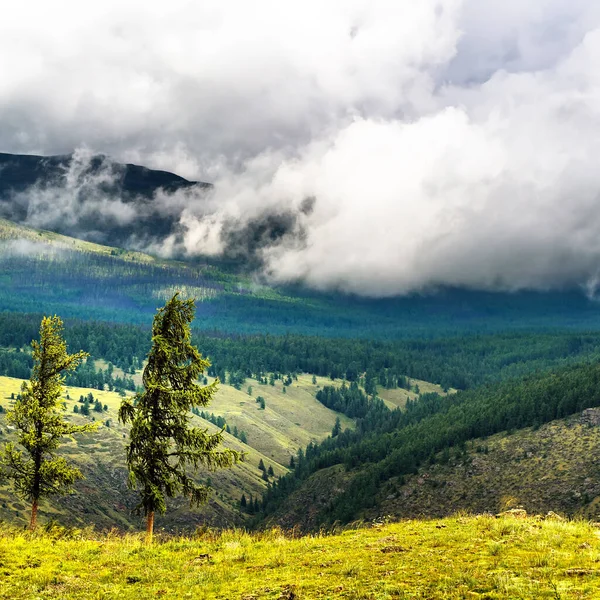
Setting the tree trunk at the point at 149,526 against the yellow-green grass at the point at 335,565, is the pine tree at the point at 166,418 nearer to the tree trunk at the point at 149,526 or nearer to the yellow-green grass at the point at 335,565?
the tree trunk at the point at 149,526

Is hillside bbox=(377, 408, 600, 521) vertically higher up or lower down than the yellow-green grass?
lower down

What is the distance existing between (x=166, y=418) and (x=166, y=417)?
6 centimetres

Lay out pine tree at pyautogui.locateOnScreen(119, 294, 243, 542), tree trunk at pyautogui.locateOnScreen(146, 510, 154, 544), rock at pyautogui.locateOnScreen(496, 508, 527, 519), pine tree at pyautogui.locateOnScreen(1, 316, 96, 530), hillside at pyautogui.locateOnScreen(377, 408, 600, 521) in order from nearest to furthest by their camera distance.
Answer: rock at pyautogui.locateOnScreen(496, 508, 527, 519)
tree trunk at pyautogui.locateOnScreen(146, 510, 154, 544)
pine tree at pyautogui.locateOnScreen(119, 294, 243, 542)
pine tree at pyautogui.locateOnScreen(1, 316, 96, 530)
hillside at pyautogui.locateOnScreen(377, 408, 600, 521)

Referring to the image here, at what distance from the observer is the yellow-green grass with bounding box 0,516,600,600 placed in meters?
17.4

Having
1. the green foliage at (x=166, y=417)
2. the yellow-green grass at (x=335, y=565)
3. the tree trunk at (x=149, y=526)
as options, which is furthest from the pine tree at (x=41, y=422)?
the yellow-green grass at (x=335, y=565)

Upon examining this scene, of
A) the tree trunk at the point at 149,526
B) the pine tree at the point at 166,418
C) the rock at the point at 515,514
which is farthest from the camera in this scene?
the pine tree at the point at 166,418

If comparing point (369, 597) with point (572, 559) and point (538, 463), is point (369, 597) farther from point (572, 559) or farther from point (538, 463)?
point (538, 463)

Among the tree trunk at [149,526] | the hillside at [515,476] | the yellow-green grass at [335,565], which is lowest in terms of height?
the hillside at [515,476]

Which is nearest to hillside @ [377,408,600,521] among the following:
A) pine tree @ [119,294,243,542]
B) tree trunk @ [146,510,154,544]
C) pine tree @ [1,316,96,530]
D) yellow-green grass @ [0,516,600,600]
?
pine tree @ [119,294,243,542]

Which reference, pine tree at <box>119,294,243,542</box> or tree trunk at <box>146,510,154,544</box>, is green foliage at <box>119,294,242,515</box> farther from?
tree trunk at <box>146,510,154,544</box>

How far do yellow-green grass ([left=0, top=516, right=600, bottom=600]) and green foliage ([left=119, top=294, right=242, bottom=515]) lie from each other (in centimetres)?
703

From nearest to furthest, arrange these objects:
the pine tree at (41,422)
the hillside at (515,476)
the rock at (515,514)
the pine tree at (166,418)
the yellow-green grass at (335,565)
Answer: the yellow-green grass at (335,565) → the rock at (515,514) → the pine tree at (166,418) → the pine tree at (41,422) → the hillside at (515,476)

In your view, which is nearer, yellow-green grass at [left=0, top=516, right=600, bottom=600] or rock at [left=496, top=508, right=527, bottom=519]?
yellow-green grass at [left=0, top=516, right=600, bottom=600]

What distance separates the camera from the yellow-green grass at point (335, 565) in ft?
57.0
